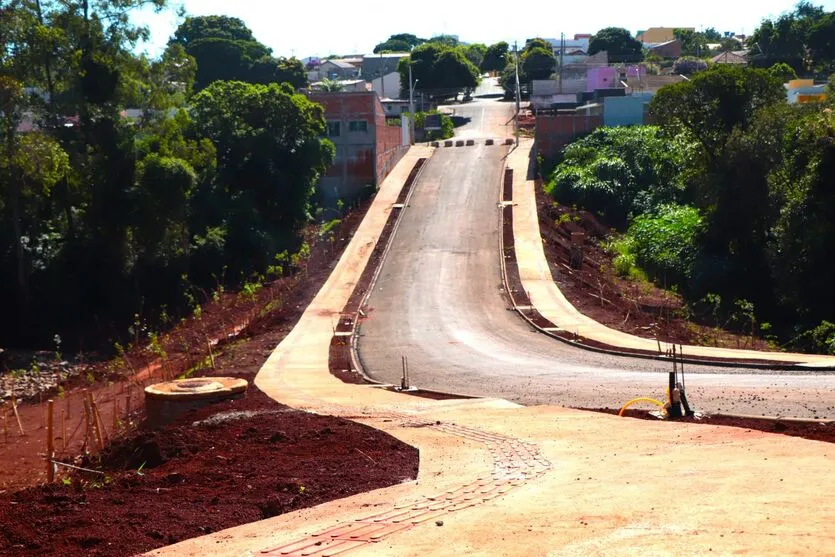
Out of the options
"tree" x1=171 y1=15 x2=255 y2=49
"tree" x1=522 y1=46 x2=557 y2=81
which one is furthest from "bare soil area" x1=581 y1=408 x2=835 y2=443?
"tree" x1=171 y1=15 x2=255 y2=49

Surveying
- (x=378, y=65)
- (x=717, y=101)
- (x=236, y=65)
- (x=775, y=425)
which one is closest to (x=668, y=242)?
(x=717, y=101)

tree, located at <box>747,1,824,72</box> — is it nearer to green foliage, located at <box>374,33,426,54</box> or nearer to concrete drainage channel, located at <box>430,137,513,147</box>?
concrete drainage channel, located at <box>430,137,513,147</box>

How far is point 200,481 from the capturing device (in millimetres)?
12516

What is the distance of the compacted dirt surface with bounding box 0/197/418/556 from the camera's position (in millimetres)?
Answer: 10156

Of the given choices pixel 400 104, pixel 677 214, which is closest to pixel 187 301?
pixel 677 214

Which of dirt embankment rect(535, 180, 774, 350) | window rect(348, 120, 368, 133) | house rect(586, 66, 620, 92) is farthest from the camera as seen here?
house rect(586, 66, 620, 92)

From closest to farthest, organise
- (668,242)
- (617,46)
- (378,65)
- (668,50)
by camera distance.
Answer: (668,242) → (617,46) → (378,65) → (668,50)

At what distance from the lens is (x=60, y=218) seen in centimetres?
4003

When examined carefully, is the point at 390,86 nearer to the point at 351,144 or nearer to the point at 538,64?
the point at 538,64

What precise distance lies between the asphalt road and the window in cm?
439

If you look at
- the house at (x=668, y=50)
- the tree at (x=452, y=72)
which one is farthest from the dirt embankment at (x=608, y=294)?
the house at (x=668, y=50)

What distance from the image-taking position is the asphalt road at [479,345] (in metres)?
19.0

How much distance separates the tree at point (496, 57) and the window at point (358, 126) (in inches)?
3095

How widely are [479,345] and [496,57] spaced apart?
4308 inches
